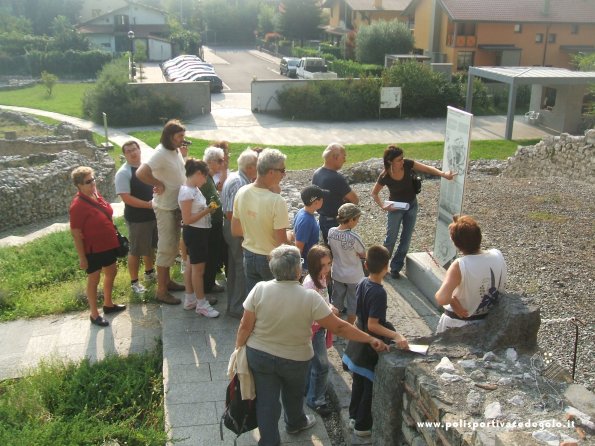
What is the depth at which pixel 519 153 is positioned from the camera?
1739 cm

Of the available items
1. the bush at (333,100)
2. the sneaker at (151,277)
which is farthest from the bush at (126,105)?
the sneaker at (151,277)

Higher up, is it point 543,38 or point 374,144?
point 543,38

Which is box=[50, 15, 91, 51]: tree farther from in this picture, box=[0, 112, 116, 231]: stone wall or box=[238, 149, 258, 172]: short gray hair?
box=[238, 149, 258, 172]: short gray hair

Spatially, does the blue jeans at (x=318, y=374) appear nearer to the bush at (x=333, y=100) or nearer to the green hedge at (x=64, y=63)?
the bush at (x=333, y=100)

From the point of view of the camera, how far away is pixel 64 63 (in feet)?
165

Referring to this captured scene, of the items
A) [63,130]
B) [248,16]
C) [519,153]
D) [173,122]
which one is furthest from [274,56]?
[173,122]

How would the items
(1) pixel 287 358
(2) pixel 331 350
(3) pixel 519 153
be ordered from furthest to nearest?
(3) pixel 519 153
(2) pixel 331 350
(1) pixel 287 358

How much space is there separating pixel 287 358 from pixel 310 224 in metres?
1.60

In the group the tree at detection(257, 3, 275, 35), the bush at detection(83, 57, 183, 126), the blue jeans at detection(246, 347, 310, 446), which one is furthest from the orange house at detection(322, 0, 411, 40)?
the blue jeans at detection(246, 347, 310, 446)

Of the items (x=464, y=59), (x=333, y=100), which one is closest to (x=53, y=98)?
(x=333, y=100)

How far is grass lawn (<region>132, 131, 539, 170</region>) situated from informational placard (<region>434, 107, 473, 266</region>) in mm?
12097

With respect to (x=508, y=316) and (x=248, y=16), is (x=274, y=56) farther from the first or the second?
(x=508, y=316)

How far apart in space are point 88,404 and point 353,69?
37.4 m

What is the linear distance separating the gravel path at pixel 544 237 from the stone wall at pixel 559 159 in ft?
5.10
